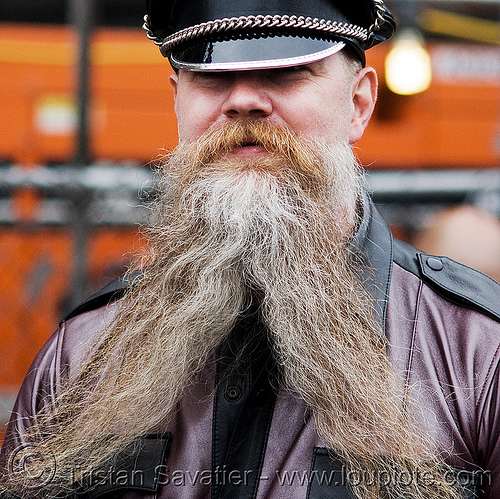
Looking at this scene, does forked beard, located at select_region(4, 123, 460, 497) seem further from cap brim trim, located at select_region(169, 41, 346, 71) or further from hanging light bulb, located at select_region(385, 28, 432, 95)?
hanging light bulb, located at select_region(385, 28, 432, 95)

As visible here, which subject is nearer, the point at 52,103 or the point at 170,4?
the point at 170,4

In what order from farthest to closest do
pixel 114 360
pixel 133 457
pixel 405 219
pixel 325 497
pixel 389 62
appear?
pixel 405 219 → pixel 389 62 → pixel 114 360 → pixel 133 457 → pixel 325 497

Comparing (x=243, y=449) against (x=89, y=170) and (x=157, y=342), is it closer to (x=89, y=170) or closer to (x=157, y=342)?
(x=157, y=342)

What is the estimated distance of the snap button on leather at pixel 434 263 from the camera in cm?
201

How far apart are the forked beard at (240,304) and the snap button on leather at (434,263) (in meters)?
0.24

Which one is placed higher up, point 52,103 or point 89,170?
point 52,103

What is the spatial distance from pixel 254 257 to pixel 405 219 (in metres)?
3.74

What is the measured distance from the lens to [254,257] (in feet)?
6.18

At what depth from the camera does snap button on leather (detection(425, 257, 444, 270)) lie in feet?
6.59

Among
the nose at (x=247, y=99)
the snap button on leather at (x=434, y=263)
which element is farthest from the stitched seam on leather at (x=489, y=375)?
the nose at (x=247, y=99)

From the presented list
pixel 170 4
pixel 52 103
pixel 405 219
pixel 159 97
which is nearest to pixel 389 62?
pixel 405 219

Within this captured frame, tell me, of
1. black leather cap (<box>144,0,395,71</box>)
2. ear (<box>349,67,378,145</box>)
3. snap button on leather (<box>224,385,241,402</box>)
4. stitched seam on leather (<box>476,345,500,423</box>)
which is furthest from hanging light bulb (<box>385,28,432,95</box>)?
snap button on leather (<box>224,385,241,402</box>)

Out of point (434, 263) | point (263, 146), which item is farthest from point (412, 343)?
point (263, 146)

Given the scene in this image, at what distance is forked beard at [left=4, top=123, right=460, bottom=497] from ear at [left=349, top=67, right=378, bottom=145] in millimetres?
185
